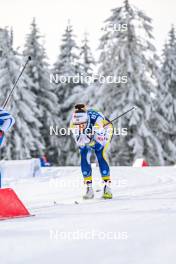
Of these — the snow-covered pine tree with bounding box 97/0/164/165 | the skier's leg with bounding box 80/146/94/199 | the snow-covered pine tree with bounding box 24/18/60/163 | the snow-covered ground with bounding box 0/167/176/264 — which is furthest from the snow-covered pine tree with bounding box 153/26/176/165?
the snow-covered ground with bounding box 0/167/176/264

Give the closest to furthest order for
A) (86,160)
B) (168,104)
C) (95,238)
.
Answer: (95,238), (86,160), (168,104)

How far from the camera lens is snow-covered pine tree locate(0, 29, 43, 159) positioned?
31222 mm

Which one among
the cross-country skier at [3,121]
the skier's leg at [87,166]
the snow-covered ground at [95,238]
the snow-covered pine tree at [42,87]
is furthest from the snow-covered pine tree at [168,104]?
the snow-covered ground at [95,238]

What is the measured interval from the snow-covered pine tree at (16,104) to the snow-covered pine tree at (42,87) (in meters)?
2.77

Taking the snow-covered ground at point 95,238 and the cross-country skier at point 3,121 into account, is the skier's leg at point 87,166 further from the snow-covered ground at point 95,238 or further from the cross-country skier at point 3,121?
the snow-covered ground at point 95,238

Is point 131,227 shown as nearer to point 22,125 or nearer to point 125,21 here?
point 125,21

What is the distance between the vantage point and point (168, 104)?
34.0 metres

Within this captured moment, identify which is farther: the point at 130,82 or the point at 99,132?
the point at 130,82

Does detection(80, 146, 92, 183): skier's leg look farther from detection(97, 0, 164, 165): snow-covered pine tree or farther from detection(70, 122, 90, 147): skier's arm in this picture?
detection(97, 0, 164, 165): snow-covered pine tree

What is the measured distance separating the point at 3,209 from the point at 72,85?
1295 inches

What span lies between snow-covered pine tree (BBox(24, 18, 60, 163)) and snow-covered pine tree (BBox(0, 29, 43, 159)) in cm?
277

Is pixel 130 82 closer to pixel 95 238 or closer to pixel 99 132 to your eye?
pixel 99 132

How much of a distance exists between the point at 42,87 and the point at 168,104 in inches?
361

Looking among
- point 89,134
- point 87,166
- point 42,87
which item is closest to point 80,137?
point 89,134
